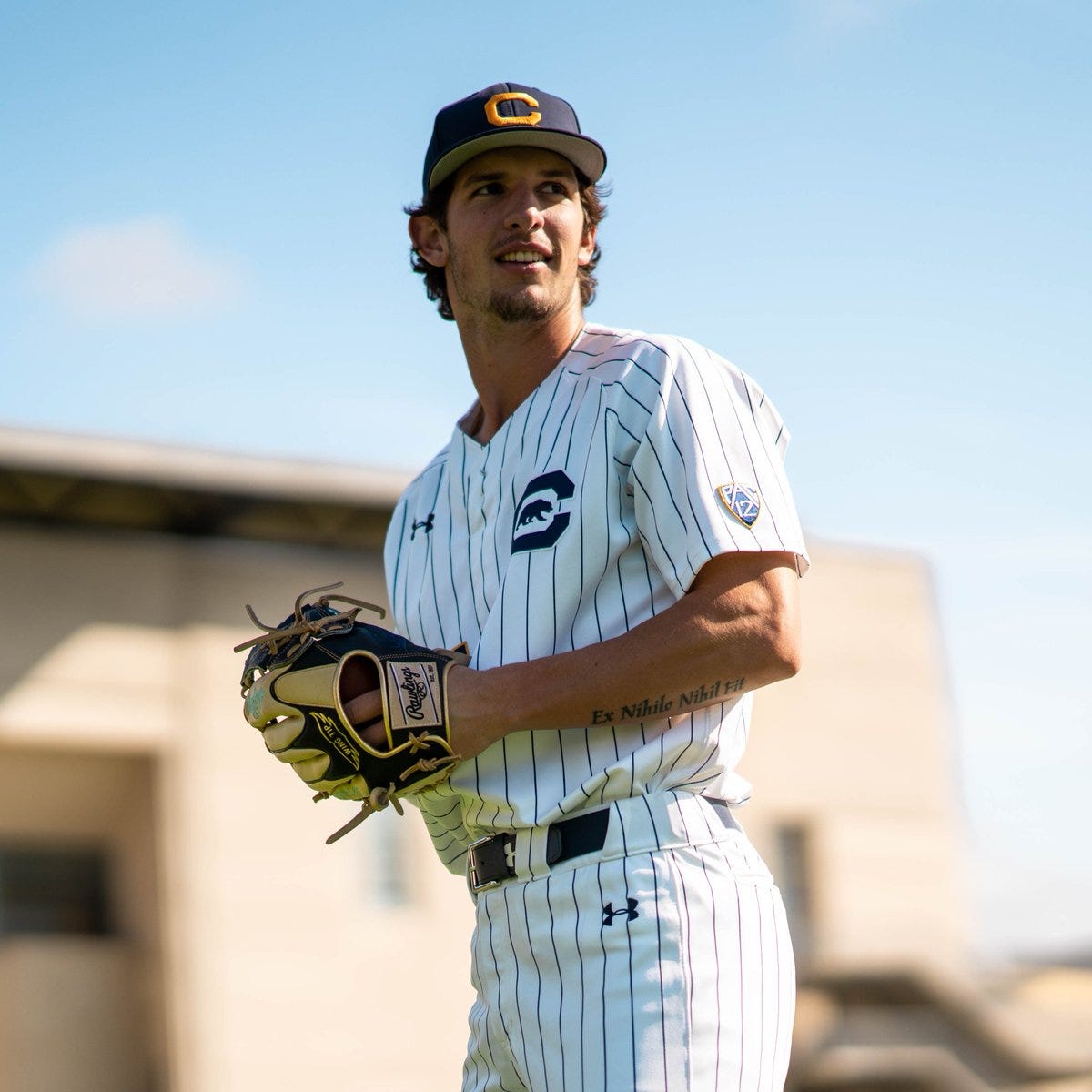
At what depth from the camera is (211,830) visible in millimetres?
8773

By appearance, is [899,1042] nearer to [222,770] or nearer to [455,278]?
[222,770]

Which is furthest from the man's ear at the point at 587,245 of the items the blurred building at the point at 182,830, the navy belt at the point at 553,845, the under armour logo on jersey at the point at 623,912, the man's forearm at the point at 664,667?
Answer: the blurred building at the point at 182,830

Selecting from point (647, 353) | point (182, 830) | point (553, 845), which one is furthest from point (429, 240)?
point (182, 830)

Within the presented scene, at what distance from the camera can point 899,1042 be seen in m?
13.5

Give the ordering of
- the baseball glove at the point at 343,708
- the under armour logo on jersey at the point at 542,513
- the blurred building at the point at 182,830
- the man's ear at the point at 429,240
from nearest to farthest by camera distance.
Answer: the baseball glove at the point at 343,708, the under armour logo on jersey at the point at 542,513, the man's ear at the point at 429,240, the blurred building at the point at 182,830

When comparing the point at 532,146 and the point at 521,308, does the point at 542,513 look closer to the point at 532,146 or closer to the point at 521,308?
the point at 521,308

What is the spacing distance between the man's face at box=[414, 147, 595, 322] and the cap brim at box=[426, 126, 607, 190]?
0.06 ft

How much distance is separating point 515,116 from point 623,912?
1.28 m

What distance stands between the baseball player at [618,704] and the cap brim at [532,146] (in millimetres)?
11

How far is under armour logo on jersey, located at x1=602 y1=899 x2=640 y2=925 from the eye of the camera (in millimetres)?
2273

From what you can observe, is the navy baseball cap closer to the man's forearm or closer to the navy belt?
the man's forearm

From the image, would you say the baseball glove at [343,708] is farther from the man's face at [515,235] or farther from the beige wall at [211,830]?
the beige wall at [211,830]

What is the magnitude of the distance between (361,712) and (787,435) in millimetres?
785

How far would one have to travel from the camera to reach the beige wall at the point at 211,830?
838cm
